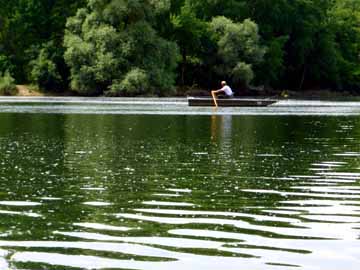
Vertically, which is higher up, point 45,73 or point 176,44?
point 176,44

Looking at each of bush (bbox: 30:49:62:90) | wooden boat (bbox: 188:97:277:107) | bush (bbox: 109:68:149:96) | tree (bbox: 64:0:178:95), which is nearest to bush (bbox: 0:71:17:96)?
bush (bbox: 30:49:62:90)

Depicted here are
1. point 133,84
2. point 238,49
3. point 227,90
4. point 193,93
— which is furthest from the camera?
point 193,93

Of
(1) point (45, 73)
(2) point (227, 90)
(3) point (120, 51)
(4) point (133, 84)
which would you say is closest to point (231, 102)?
(2) point (227, 90)

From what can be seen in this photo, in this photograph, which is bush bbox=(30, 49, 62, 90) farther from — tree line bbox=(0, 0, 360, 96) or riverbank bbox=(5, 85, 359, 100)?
riverbank bbox=(5, 85, 359, 100)

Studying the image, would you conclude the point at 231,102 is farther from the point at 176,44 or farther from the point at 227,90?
the point at 176,44

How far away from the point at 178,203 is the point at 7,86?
88.1 metres

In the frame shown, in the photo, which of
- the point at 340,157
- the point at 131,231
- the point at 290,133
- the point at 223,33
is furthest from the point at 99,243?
the point at 223,33

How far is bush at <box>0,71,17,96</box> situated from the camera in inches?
3984

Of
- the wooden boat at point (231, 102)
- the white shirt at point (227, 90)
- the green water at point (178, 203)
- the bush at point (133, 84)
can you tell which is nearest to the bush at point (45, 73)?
the bush at point (133, 84)

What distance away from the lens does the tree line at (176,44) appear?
93000 millimetres

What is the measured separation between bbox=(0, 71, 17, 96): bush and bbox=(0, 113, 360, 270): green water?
70.5 metres

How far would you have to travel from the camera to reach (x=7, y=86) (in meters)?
101

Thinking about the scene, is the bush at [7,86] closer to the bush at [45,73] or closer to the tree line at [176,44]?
the tree line at [176,44]

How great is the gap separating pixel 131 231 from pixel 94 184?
5.78 meters
